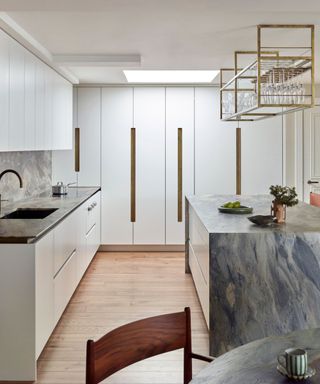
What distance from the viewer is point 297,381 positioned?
4.32 feet

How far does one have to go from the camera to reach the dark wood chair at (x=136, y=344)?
1437mm

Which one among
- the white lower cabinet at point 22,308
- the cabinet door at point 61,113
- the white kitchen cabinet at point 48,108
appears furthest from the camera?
the cabinet door at point 61,113

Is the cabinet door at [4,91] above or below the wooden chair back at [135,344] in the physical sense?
above

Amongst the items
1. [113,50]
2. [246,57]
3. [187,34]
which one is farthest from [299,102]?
[113,50]

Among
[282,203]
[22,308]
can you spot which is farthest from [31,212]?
[282,203]

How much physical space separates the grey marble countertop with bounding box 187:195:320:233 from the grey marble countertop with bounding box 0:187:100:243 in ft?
3.68

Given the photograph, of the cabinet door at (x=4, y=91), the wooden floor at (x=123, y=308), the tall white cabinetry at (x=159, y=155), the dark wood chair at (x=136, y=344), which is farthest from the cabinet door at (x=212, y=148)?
the dark wood chair at (x=136, y=344)

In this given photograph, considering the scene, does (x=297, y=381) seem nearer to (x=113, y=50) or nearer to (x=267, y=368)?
(x=267, y=368)

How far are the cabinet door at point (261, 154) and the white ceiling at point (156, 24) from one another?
208cm

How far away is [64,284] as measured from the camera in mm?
3979

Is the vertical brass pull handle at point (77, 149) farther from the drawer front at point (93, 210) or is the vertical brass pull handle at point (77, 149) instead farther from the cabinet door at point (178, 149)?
the cabinet door at point (178, 149)

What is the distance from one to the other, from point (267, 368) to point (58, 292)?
256 cm

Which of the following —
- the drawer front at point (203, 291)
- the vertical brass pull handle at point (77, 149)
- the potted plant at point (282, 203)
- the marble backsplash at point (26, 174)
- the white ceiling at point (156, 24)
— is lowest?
the drawer front at point (203, 291)

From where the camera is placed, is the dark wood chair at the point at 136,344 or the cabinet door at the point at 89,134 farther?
the cabinet door at the point at 89,134
